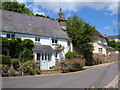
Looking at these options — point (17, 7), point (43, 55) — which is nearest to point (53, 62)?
point (43, 55)

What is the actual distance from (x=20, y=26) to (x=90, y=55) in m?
16.8

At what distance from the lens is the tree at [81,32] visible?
98.5ft

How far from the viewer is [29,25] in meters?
27.2

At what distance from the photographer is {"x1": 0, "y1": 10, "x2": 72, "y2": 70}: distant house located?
2360 centimetres

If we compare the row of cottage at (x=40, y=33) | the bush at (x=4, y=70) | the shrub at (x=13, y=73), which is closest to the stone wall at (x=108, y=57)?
the row of cottage at (x=40, y=33)

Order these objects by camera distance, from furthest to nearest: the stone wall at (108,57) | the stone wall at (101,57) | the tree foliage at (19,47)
A: 1. the stone wall at (108,57)
2. the stone wall at (101,57)
3. the tree foliage at (19,47)

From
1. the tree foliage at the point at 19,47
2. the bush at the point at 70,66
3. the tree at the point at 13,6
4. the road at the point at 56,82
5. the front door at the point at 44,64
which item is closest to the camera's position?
the road at the point at 56,82

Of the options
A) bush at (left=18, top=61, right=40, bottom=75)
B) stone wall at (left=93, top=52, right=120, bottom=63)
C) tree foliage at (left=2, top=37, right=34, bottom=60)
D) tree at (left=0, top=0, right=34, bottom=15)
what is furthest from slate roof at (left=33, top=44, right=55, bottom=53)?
tree at (left=0, top=0, right=34, bottom=15)

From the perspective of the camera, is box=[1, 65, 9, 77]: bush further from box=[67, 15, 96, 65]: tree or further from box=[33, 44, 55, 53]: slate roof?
box=[67, 15, 96, 65]: tree

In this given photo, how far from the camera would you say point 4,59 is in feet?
57.6

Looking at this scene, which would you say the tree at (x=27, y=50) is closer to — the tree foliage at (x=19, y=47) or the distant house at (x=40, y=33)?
the tree foliage at (x=19, y=47)

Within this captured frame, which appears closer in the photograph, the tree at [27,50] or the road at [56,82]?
the road at [56,82]

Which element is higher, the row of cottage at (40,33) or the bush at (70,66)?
the row of cottage at (40,33)

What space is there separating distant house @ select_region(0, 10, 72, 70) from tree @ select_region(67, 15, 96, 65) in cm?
151
